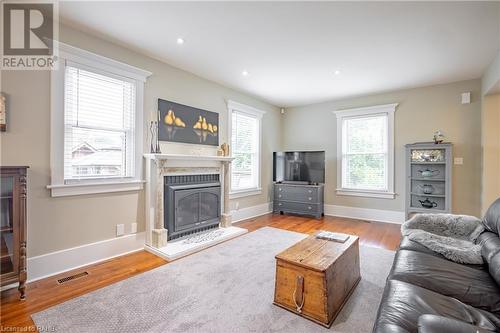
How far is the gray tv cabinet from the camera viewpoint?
16.8ft

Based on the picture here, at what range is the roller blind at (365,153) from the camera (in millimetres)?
4977

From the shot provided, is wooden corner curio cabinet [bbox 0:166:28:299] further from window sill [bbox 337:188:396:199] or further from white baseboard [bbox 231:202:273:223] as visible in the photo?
window sill [bbox 337:188:396:199]

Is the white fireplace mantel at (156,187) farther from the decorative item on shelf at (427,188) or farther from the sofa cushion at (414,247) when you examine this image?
the decorative item on shelf at (427,188)

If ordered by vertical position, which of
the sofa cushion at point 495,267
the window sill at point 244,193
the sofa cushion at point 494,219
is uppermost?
the sofa cushion at point 494,219

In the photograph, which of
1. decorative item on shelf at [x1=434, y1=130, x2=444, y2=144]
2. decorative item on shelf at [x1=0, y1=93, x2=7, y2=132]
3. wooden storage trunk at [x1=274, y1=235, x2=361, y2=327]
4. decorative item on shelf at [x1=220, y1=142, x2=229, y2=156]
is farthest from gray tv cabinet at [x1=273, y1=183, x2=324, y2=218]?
decorative item on shelf at [x1=0, y1=93, x2=7, y2=132]

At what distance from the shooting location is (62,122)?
259cm

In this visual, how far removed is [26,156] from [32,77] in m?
0.79

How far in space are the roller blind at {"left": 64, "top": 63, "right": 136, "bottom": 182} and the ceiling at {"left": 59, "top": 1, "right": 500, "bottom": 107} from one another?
523 millimetres

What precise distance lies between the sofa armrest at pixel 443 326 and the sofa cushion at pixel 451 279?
21.9 inches

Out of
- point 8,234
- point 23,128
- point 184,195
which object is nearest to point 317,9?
point 184,195

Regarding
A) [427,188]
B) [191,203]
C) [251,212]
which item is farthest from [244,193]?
[427,188]

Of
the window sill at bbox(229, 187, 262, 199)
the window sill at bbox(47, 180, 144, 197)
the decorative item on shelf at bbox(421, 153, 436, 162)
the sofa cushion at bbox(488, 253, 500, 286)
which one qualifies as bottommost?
the sofa cushion at bbox(488, 253, 500, 286)

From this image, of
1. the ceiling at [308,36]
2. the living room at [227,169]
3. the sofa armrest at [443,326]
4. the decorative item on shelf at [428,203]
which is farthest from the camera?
the decorative item on shelf at [428,203]

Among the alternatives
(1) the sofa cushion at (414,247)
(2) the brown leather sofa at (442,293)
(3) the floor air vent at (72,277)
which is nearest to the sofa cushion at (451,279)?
(2) the brown leather sofa at (442,293)
